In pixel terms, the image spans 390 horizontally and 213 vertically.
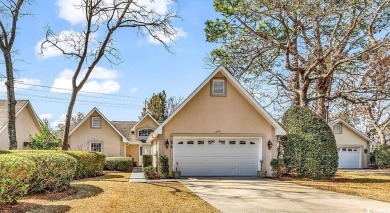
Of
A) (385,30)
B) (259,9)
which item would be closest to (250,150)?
(259,9)

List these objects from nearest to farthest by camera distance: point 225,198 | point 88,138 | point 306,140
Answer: point 225,198 < point 306,140 < point 88,138

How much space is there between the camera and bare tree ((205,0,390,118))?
21266 millimetres

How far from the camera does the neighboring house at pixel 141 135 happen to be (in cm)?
3734

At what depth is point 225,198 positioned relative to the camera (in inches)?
477

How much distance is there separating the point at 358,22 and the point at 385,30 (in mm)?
1924

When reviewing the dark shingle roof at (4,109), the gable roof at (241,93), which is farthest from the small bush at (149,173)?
the dark shingle roof at (4,109)

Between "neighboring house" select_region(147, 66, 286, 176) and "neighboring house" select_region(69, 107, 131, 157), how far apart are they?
14120mm

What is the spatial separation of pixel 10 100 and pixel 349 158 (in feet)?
92.9

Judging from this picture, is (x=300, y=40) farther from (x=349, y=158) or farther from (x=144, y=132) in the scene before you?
(x=144, y=132)

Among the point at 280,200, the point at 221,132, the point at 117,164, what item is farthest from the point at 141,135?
the point at 280,200

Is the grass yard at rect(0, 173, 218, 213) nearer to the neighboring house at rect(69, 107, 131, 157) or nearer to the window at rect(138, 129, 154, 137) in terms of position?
the neighboring house at rect(69, 107, 131, 157)

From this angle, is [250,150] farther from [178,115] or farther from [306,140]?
[178,115]

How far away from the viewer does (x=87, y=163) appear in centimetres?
2072

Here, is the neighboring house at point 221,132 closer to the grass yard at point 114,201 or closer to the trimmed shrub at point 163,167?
the trimmed shrub at point 163,167
